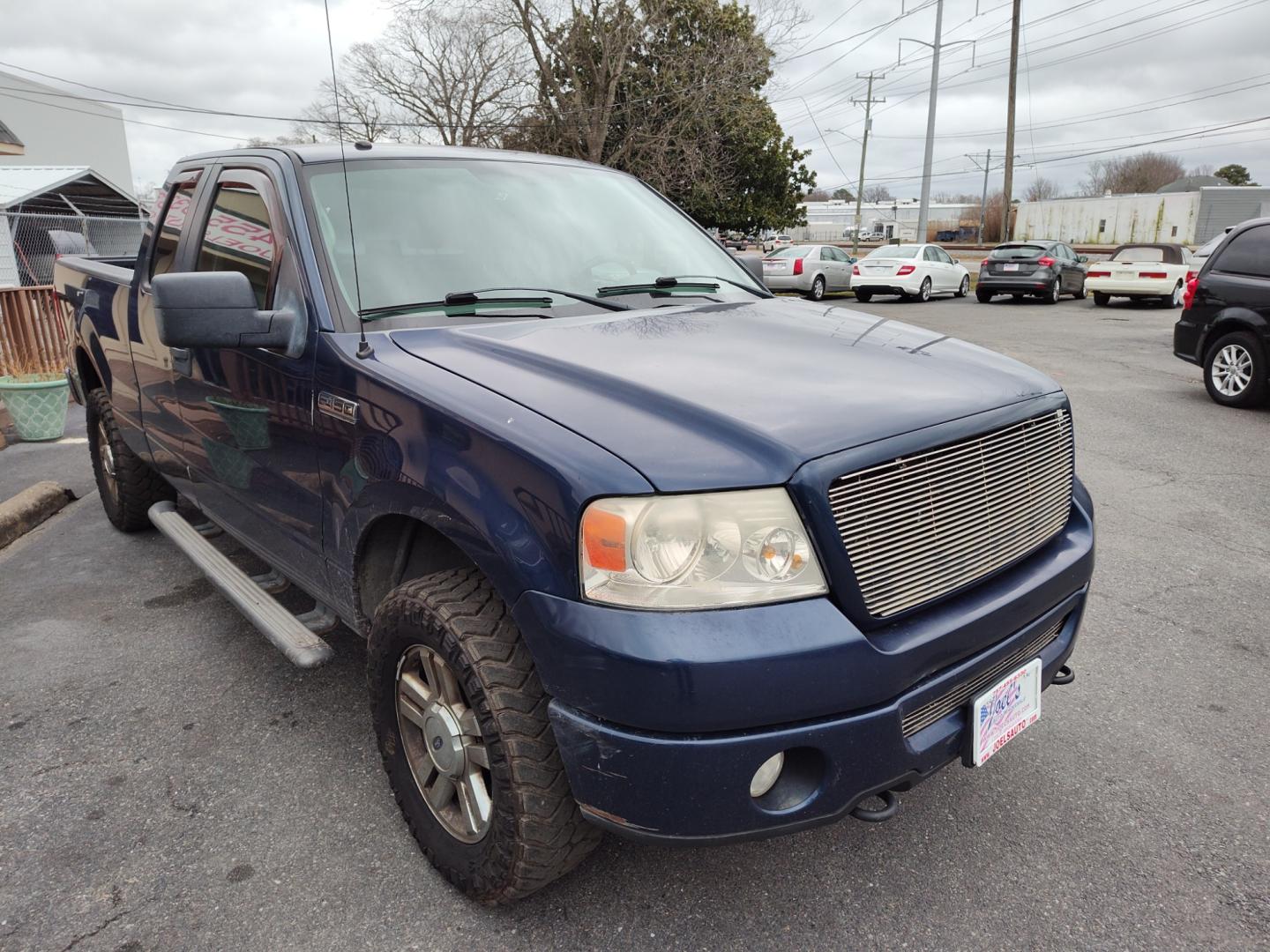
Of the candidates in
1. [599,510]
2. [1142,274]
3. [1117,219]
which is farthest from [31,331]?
[1117,219]

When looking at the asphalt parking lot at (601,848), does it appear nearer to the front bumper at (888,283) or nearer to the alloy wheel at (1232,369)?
the alloy wheel at (1232,369)

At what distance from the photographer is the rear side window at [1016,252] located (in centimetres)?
2222

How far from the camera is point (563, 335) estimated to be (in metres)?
2.48

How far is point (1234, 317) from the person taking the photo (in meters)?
8.69

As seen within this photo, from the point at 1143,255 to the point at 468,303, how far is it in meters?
22.8

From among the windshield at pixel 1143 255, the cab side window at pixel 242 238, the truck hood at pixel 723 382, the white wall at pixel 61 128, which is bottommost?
the windshield at pixel 1143 255

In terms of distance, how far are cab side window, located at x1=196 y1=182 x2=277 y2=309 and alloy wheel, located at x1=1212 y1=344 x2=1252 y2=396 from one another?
9124 mm

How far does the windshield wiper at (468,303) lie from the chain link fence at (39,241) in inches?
615

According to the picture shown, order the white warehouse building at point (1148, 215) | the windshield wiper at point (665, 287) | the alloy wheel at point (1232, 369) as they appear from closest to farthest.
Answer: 1. the windshield wiper at point (665, 287)
2. the alloy wheel at point (1232, 369)
3. the white warehouse building at point (1148, 215)

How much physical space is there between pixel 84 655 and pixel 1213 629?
4727 mm

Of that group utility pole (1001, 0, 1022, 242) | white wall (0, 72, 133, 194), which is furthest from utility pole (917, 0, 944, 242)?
white wall (0, 72, 133, 194)

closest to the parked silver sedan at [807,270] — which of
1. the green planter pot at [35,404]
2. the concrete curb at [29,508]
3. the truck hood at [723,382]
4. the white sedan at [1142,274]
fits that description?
the white sedan at [1142,274]

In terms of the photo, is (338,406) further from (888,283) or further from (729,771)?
(888,283)

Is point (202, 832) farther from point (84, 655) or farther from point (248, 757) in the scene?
point (84, 655)
